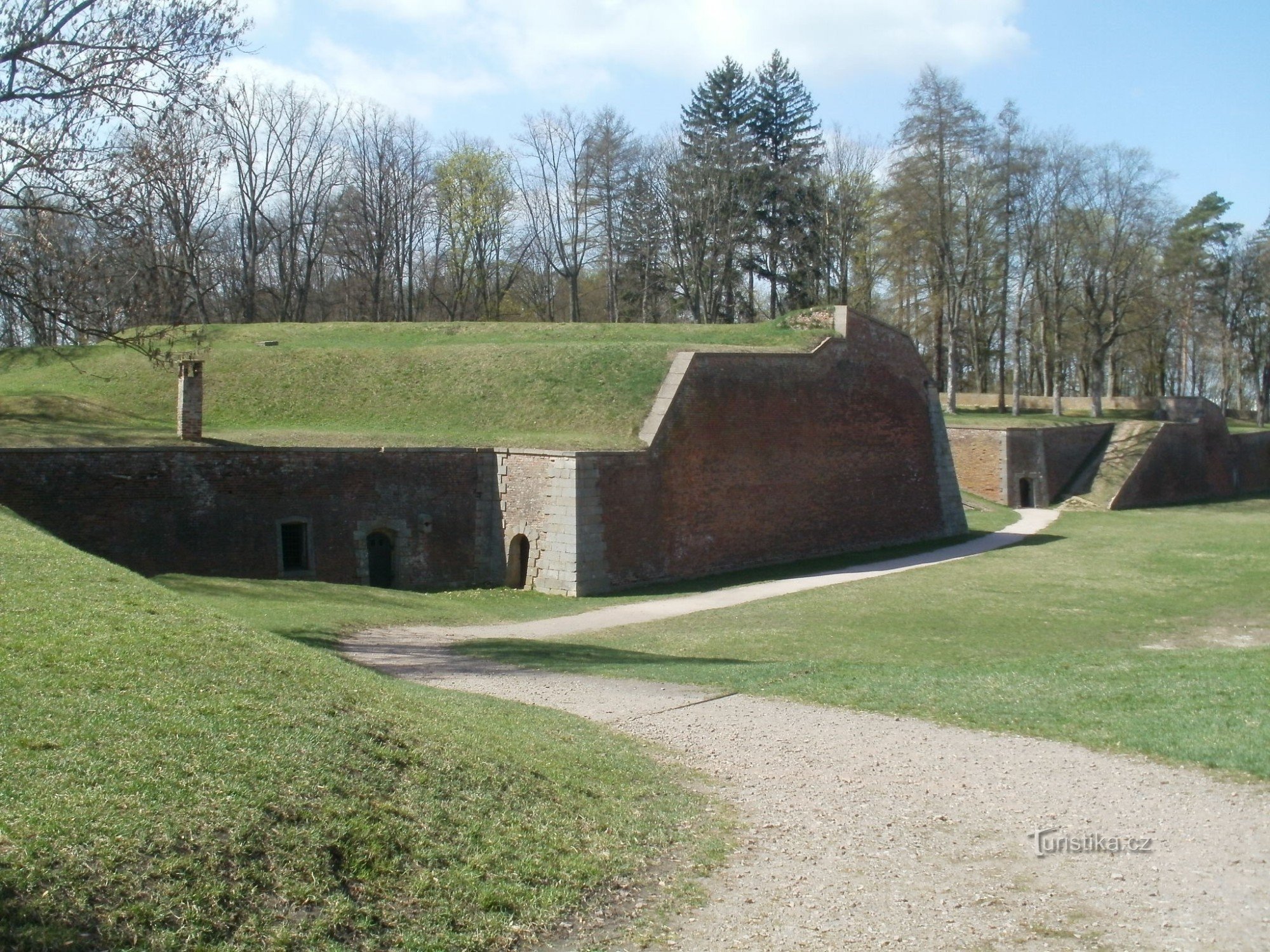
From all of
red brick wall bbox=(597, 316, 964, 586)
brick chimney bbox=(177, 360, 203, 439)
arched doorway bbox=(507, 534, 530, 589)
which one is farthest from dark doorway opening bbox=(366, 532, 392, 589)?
red brick wall bbox=(597, 316, 964, 586)

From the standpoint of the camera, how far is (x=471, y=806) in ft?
18.4

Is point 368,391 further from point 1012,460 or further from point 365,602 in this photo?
point 1012,460

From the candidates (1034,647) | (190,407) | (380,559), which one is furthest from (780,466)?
(190,407)

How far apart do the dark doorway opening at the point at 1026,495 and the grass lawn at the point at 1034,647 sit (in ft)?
29.7

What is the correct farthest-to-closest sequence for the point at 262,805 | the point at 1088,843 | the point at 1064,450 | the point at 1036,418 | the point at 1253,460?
1. the point at 1253,460
2. the point at 1036,418
3. the point at 1064,450
4. the point at 1088,843
5. the point at 262,805

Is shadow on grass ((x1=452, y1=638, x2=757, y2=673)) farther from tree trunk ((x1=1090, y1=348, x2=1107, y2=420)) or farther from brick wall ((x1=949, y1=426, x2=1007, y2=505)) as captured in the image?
tree trunk ((x1=1090, y1=348, x2=1107, y2=420))

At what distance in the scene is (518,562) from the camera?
21094 mm

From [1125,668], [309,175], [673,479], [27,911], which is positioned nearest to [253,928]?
[27,911]

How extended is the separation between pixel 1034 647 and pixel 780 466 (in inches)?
399

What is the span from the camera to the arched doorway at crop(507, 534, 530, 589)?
2103 centimetres

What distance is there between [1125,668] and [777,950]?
7.57 meters

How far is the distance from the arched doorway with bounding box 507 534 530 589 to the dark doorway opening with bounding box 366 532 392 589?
7.47 feet

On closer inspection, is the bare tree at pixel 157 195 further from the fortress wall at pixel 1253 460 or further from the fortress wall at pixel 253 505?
the fortress wall at pixel 1253 460

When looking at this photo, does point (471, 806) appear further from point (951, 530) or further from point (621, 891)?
point (951, 530)
